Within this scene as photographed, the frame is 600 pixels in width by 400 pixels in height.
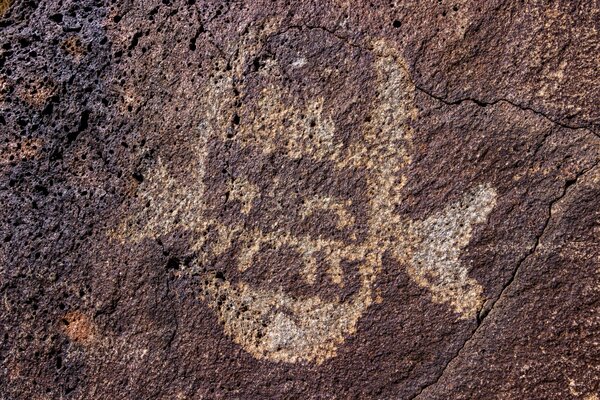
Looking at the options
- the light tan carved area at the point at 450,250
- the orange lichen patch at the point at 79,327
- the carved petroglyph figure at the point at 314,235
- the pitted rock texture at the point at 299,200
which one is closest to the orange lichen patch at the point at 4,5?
the pitted rock texture at the point at 299,200

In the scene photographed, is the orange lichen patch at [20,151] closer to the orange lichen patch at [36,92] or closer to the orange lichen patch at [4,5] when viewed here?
the orange lichen patch at [36,92]

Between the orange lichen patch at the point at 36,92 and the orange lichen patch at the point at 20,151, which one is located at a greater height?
the orange lichen patch at the point at 36,92

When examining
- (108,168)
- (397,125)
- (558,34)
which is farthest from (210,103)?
(558,34)

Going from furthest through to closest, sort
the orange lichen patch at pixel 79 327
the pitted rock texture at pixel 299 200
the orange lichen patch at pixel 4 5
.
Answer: the orange lichen patch at pixel 4 5 < the orange lichen patch at pixel 79 327 < the pitted rock texture at pixel 299 200

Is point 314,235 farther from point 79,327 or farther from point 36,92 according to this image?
point 36,92

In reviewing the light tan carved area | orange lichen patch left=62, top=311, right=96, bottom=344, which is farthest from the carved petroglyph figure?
orange lichen patch left=62, top=311, right=96, bottom=344

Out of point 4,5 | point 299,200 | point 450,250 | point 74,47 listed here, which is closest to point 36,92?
point 74,47

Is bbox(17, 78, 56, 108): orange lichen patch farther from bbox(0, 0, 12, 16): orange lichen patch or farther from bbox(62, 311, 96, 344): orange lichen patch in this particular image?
bbox(62, 311, 96, 344): orange lichen patch
